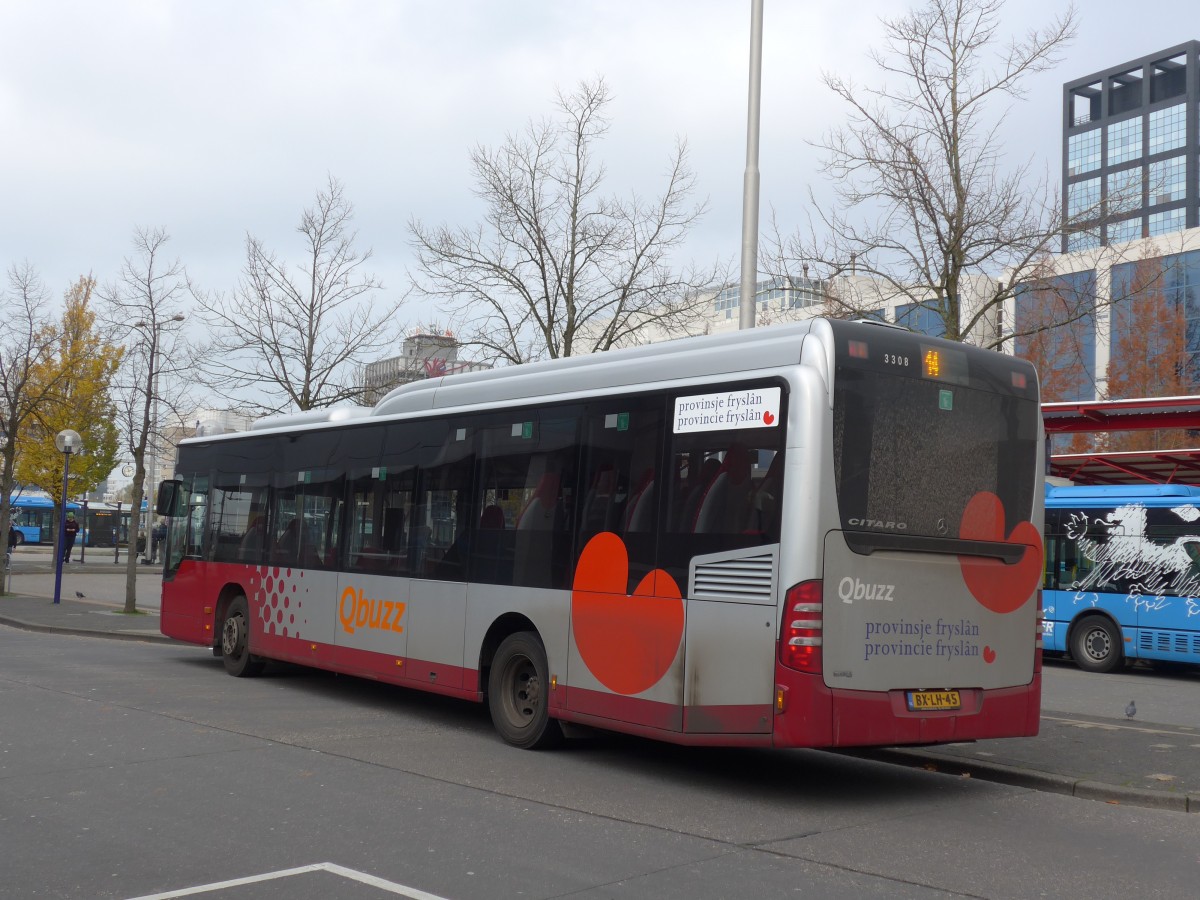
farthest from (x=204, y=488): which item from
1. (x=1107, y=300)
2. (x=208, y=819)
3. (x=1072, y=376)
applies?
(x=1072, y=376)

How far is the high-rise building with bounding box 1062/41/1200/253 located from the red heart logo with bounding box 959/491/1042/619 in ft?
237

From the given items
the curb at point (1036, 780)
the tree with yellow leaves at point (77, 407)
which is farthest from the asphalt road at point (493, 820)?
the tree with yellow leaves at point (77, 407)

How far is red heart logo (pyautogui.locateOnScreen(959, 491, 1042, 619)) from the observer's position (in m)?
8.82

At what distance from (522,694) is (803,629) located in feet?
11.1

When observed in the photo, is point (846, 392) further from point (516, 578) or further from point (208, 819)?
point (208, 819)

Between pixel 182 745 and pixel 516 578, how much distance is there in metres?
2.93

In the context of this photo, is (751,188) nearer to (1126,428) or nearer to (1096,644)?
(1096,644)

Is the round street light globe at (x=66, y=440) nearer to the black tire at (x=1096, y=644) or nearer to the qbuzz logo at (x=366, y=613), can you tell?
the qbuzz logo at (x=366, y=613)

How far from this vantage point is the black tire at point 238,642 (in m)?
14.8

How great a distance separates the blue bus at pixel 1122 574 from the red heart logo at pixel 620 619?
13.3 m

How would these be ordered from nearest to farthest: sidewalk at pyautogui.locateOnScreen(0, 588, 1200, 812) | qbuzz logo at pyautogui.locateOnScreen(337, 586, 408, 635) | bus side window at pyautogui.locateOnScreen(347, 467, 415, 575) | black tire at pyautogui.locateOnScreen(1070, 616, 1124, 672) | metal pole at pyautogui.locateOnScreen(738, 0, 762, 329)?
sidewalk at pyautogui.locateOnScreen(0, 588, 1200, 812) → qbuzz logo at pyautogui.locateOnScreen(337, 586, 408, 635) → bus side window at pyautogui.locateOnScreen(347, 467, 415, 575) → metal pole at pyautogui.locateOnScreen(738, 0, 762, 329) → black tire at pyautogui.locateOnScreen(1070, 616, 1124, 672)

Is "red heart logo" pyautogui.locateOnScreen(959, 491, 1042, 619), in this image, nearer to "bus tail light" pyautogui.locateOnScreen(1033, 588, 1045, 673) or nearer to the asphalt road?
"bus tail light" pyautogui.locateOnScreen(1033, 588, 1045, 673)

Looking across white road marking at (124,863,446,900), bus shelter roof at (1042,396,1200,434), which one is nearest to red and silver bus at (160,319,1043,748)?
white road marking at (124,863,446,900)

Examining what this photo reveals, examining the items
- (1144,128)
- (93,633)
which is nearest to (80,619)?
(93,633)
